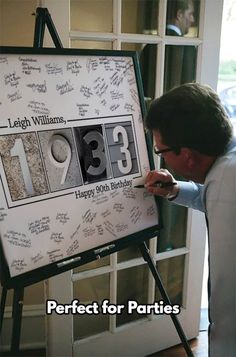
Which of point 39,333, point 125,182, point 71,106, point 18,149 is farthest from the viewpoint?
point 39,333

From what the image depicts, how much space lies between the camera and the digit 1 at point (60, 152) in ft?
4.02

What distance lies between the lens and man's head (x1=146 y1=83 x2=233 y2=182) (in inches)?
45.7

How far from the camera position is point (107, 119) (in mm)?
1370

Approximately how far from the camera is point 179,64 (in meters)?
1.79

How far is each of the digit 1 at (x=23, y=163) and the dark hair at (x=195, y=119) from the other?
401 mm

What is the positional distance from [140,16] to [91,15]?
0.76ft

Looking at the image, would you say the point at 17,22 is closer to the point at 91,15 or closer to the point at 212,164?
the point at 91,15

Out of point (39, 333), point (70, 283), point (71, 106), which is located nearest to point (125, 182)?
point (71, 106)

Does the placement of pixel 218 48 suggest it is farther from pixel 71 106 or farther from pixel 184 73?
pixel 71 106

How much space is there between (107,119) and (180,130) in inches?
11.6

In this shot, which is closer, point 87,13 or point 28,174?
point 28,174

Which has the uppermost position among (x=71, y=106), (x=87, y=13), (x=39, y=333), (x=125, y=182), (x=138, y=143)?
(x=87, y=13)
